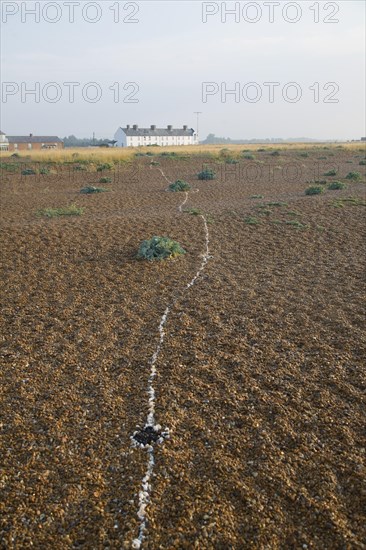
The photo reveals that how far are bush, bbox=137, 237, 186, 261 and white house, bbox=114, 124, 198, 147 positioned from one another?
79795 millimetres

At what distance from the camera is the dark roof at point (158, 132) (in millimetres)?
88875

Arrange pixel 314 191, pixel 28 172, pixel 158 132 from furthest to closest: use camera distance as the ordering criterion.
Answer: pixel 158 132 → pixel 28 172 → pixel 314 191

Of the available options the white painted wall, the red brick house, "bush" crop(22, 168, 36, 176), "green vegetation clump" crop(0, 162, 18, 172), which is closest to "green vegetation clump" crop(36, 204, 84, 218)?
"bush" crop(22, 168, 36, 176)

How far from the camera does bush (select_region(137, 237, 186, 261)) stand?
995 cm

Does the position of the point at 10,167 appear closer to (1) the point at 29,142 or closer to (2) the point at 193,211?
(2) the point at 193,211

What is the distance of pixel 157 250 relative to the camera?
10094 millimetres

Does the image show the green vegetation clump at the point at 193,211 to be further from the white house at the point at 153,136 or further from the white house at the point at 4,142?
the white house at the point at 153,136

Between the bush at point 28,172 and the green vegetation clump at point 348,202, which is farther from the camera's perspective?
the bush at point 28,172

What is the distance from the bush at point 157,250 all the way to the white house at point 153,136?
79.8 meters

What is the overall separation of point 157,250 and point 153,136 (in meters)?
86.8

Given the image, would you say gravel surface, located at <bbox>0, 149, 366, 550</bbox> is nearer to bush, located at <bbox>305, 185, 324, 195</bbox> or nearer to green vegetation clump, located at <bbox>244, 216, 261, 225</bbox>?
green vegetation clump, located at <bbox>244, 216, 261, 225</bbox>

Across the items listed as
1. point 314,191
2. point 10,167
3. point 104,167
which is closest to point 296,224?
point 314,191

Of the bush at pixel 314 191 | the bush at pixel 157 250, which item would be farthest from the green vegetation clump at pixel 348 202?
the bush at pixel 157 250

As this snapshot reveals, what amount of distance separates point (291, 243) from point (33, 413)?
8.59 m
